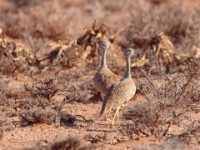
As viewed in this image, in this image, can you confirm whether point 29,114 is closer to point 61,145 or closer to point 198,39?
point 61,145

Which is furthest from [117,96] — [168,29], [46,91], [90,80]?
[168,29]

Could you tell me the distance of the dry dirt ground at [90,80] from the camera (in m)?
7.26

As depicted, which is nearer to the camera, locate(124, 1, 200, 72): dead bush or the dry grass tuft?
the dry grass tuft

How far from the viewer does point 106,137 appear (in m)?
7.28

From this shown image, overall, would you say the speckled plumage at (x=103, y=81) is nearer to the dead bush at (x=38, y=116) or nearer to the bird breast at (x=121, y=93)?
the bird breast at (x=121, y=93)

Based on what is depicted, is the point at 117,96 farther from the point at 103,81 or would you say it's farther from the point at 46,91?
the point at 46,91

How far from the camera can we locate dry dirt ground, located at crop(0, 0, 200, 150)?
726 centimetres

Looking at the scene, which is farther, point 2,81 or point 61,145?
point 2,81

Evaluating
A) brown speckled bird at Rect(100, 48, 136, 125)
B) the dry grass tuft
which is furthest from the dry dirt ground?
brown speckled bird at Rect(100, 48, 136, 125)

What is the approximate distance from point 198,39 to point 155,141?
5.51 meters

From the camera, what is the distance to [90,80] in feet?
33.2

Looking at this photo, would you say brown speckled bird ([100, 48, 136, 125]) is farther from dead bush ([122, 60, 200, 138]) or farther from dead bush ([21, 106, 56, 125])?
dead bush ([21, 106, 56, 125])

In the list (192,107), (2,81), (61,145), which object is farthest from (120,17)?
(61,145)

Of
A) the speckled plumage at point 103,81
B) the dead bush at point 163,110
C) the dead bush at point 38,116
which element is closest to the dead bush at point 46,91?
the speckled plumage at point 103,81
